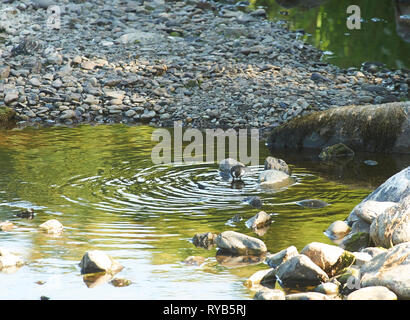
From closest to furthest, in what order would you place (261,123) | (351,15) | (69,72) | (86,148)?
(86,148) → (261,123) → (69,72) → (351,15)

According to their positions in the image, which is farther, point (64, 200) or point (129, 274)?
point (64, 200)

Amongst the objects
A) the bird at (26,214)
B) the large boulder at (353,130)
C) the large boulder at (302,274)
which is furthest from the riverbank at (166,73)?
the large boulder at (302,274)

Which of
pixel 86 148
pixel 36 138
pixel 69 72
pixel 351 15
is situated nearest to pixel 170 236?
pixel 86 148

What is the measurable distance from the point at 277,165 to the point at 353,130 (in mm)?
1952

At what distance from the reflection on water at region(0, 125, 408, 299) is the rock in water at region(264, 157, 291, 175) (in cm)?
17

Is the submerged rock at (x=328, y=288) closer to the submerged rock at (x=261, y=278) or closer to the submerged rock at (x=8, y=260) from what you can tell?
the submerged rock at (x=261, y=278)

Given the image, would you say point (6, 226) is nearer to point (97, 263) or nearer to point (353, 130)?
point (97, 263)

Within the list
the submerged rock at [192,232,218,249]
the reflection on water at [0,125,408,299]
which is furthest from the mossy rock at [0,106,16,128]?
the submerged rock at [192,232,218,249]

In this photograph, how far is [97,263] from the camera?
5883mm

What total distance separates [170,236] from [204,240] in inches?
15.7

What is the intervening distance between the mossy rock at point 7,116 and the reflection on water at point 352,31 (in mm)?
6718

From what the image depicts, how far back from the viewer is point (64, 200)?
8.20 metres
